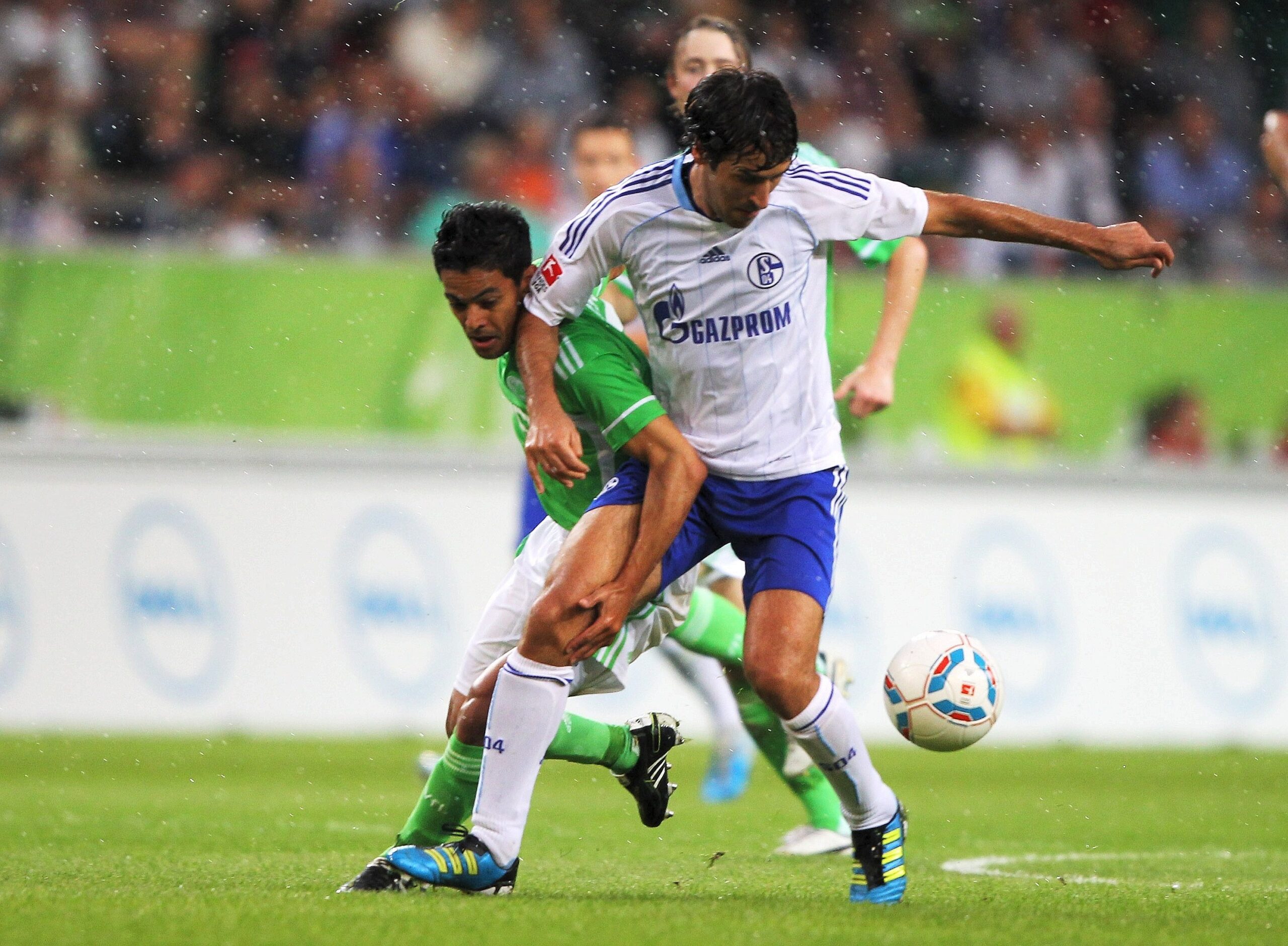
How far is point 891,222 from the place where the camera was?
14.7 ft

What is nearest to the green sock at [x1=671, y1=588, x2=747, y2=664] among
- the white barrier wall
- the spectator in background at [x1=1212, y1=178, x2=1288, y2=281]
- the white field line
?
the white field line

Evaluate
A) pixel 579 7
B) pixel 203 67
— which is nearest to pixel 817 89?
pixel 579 7

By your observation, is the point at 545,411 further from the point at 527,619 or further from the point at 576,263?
the point at 527,619

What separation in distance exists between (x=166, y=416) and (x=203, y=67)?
3.14 metres

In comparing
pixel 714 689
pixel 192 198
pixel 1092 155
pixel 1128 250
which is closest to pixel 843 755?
pixel 1128 250

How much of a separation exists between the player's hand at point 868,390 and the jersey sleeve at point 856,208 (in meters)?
0.80

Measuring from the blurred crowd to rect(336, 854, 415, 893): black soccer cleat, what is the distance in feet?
26.3

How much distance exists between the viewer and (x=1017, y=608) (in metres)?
10.6

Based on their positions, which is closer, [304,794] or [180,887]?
[180,887]

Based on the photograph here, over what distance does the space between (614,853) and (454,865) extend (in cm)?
148

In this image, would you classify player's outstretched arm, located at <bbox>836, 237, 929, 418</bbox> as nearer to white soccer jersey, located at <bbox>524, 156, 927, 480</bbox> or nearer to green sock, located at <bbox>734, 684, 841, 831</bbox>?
white soccer jersey, located at <bbox>524, 156, 927, 480</bbox>

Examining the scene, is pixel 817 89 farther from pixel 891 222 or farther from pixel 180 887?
pixel 180 887

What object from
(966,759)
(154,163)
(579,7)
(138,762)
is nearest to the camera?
(138,762)

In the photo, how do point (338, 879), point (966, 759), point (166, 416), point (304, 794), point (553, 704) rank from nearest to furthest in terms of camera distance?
point (553, 704) → point (338, 879) → point (304, 794) → point (966, 759) → point (166, 416)
